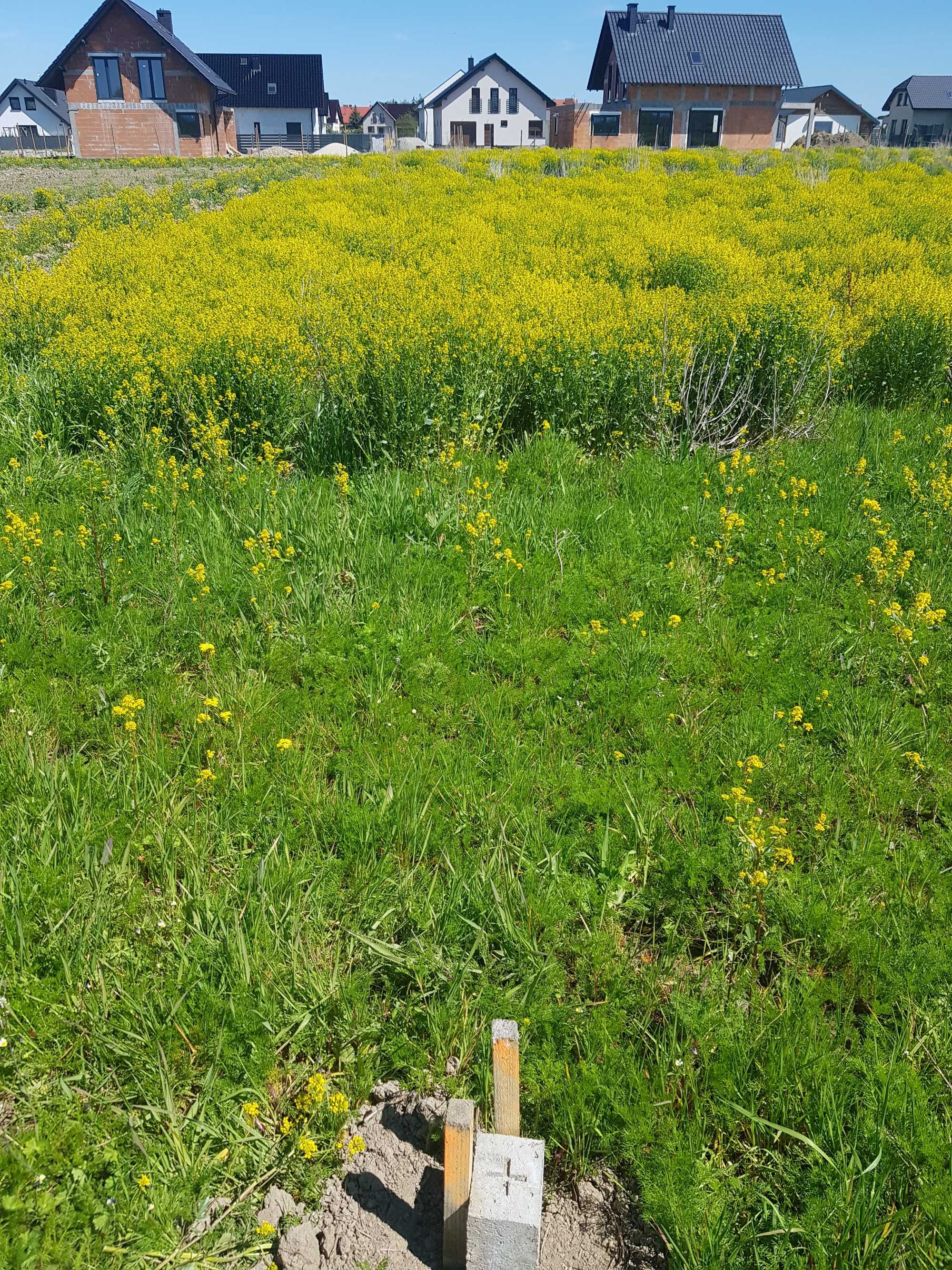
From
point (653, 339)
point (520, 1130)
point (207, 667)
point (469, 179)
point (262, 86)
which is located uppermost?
point (262, 86)

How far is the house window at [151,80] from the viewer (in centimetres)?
4897

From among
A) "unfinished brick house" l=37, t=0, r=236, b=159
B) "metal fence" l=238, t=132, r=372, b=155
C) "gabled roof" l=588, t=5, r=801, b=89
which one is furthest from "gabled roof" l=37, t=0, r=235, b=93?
"gabled roof" l=588, t=5, r=801, b=89

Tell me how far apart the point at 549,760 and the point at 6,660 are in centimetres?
266

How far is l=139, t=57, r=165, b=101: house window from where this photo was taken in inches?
1928

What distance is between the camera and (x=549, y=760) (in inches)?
146

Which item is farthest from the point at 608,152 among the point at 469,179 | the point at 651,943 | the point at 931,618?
the point at 651,943

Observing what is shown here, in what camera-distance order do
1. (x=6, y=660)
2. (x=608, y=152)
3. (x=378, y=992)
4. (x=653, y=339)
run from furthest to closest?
(x=608, y=152), (x=653, y=339), (x=6, y=660), (x=378, y=992)

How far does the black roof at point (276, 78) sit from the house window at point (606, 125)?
25734 mm

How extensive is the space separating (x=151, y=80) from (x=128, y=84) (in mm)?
1389

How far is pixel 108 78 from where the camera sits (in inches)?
1918

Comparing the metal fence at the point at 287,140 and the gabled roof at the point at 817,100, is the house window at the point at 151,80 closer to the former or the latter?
the metal fence at the point at 287,140

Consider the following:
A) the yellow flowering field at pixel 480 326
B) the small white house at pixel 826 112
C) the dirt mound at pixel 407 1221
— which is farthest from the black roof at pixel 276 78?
the dirt mound at pixel 407 1221

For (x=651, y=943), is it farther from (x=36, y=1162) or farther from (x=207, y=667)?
(x=207, y=667)

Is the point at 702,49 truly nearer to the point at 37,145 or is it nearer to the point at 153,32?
the point at 153,32
